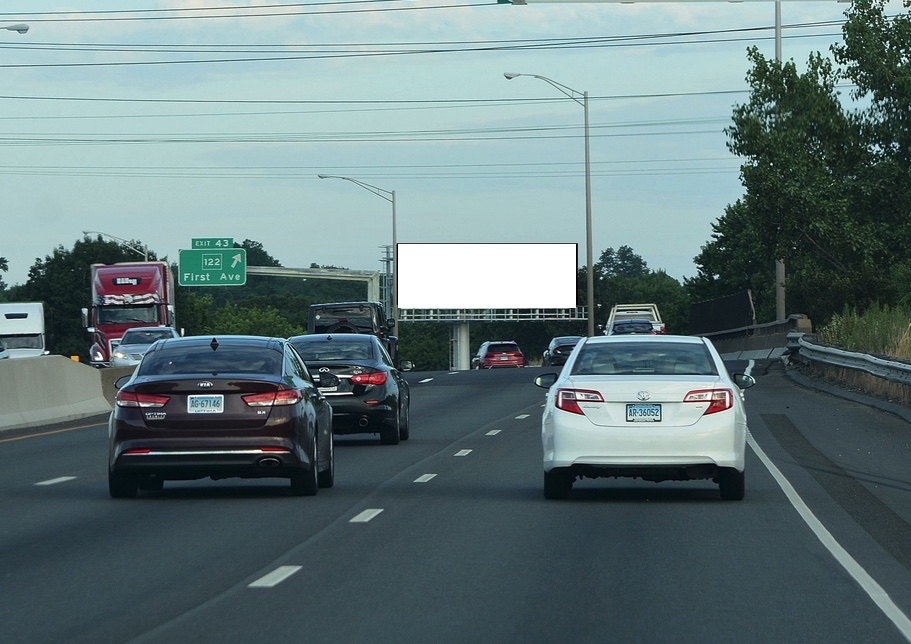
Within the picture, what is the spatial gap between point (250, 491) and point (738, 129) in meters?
25.2

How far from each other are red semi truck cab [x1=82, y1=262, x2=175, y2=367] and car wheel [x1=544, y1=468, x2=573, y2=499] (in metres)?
40.6

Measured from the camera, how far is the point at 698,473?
14.0 meters

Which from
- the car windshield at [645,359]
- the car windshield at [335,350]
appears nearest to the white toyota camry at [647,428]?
the car windshield at [645,359]

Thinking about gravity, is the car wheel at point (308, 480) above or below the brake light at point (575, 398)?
below

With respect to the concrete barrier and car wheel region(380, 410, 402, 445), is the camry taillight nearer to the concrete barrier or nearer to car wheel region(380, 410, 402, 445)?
car wheel region(380, 410, 402, 445)

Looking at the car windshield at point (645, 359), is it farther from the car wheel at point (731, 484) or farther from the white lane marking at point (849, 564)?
the white lane marking at point (849, 564)

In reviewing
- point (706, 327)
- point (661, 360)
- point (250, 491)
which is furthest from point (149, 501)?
point (706, 327)

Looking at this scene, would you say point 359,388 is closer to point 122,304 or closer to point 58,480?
point 58,480

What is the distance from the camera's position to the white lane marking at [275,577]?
964 cm

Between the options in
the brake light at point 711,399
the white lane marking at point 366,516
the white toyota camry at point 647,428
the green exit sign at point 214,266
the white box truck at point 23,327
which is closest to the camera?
the white lane marking at point 366,516

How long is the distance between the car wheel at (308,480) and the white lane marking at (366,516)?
1.16 metres

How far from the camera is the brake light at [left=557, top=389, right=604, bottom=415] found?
46.2 ft

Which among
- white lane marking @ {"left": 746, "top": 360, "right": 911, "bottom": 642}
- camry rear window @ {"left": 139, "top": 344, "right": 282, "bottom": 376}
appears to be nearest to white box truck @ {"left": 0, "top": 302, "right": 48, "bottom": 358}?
camry rear window @ {"left": 139, "top": 344, "right": 282, "bottom": 376}

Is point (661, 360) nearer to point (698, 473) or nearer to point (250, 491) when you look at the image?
point (698, 473)
